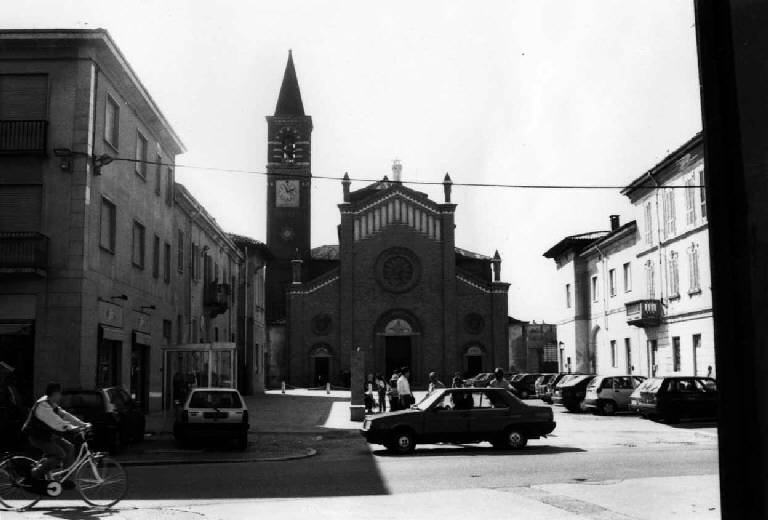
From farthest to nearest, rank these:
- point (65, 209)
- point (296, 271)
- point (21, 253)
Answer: point (296, 271), point (65, 209), point (21, 253)

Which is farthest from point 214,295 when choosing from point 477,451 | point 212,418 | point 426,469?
point 426,469

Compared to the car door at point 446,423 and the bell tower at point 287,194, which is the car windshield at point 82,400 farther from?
the bell tower at point 287,194

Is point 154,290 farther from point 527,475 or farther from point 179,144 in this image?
point 527,475

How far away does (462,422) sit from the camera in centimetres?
1705

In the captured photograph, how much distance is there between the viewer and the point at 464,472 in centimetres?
1341

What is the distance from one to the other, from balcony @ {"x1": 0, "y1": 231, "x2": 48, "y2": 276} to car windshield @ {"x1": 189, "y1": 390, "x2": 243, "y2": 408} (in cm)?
503

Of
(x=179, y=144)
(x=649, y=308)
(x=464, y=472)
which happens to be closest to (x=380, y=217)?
(x=649, y=308)

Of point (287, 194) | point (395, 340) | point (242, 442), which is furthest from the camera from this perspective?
point (287, 194)

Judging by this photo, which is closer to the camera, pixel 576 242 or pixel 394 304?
pixel 576 242

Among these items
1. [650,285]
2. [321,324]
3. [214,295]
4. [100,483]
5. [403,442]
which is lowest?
[403,442]

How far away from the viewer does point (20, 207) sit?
20328 millimetres

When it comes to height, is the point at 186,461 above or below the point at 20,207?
below

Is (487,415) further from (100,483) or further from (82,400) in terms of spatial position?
(100,483)

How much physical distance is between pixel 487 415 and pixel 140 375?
13.3 m
